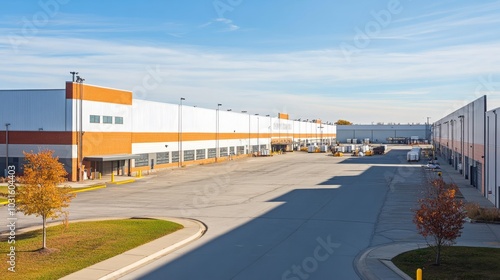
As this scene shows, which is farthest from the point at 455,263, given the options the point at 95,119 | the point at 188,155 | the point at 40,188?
the point at 188,155

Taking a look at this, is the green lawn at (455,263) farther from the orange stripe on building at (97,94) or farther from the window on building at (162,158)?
the window on building at (162,158)

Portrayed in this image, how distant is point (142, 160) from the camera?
59719 millimetres

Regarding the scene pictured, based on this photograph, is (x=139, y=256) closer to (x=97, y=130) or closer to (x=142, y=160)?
(x=97, y=130)

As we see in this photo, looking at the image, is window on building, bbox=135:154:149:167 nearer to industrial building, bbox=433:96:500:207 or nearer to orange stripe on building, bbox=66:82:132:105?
orange stripe on building, bbox=66:82:132:105

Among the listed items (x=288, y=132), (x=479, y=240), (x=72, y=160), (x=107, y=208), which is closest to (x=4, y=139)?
(x=72, y=160)

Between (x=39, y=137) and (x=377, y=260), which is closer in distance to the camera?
(x=377, y=260)

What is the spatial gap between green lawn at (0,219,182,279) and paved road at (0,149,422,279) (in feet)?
7.16

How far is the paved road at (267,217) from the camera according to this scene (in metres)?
16.8

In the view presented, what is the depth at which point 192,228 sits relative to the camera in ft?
78.3

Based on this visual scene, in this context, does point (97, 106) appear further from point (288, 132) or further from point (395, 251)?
point (288, 132)

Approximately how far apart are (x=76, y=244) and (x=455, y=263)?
14.3 metres

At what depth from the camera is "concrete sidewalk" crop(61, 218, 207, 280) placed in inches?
622

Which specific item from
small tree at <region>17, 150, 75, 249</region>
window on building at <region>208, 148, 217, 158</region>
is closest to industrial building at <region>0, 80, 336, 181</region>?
window on building at <region>208, 148, 217, 158</region>

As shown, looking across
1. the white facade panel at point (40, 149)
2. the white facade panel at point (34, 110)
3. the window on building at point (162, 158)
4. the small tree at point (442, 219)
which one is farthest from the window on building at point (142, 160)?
the small tree at point (442, 219)
